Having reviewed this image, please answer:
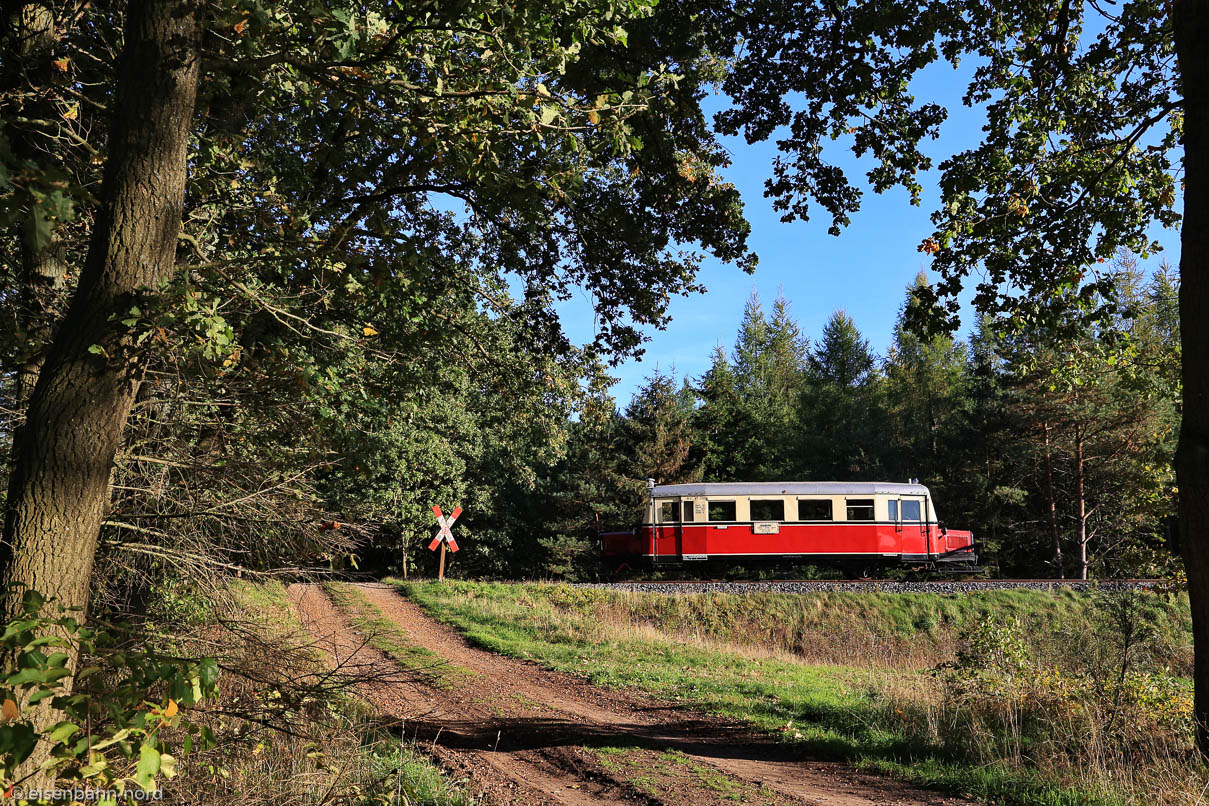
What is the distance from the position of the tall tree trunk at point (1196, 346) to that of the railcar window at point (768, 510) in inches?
639

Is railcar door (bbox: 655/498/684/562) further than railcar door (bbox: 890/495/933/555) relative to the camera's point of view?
Yes

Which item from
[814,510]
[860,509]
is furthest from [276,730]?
[860,509]

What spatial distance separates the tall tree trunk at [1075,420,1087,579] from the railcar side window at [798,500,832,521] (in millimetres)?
13100

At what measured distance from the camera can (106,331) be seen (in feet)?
10.5

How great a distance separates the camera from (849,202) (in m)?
8.36

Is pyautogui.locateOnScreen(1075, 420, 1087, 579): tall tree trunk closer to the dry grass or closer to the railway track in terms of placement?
the railway track

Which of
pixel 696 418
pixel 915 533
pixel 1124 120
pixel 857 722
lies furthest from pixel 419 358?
pixel 696 418

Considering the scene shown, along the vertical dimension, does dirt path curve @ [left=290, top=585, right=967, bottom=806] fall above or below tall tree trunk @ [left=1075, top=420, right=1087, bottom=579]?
below

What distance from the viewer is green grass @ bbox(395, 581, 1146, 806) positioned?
19.4ft

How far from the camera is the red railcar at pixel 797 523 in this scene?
21.4 m

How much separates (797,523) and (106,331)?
2011 cm

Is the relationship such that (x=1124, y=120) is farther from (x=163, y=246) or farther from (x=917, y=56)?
(x=163, y=246)

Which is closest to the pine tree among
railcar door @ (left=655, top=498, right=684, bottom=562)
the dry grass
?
railcar door @ (left=655, top=498, right=684, bottom=562)

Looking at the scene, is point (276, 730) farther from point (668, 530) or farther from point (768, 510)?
point (768, 510)
